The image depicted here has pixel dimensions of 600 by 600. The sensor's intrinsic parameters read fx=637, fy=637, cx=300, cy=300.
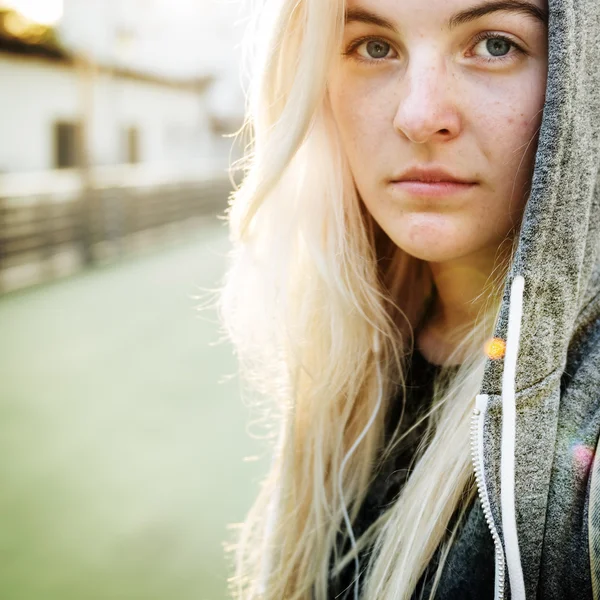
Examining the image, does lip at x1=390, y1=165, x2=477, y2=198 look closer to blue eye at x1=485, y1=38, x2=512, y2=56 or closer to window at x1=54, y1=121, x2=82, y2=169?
blue eye at x1=485, y1=38, x2=512, y2=56

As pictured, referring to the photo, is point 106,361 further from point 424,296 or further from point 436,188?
point 436,188

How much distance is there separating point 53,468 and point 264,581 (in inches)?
88.9

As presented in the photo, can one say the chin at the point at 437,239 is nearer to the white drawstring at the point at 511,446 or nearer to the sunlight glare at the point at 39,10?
the white drawstring at the point at 511,446

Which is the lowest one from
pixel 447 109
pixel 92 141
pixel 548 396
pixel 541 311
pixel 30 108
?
pixel 548 396

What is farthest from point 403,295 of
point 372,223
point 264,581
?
point 264,581

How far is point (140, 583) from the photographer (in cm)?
250

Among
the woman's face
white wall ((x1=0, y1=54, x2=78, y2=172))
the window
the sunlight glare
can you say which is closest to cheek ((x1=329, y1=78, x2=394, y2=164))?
the woman's face

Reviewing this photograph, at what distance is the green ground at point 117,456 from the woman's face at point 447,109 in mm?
1106

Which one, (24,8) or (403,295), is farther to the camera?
(24,8)

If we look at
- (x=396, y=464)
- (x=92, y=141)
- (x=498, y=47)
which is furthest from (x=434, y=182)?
(x=92, y=141)

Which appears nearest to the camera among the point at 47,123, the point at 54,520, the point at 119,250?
the point at 54,520

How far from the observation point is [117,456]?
3.52 meters

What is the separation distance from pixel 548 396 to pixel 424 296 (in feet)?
1.99

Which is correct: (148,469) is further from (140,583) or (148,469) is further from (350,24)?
(350,24)
